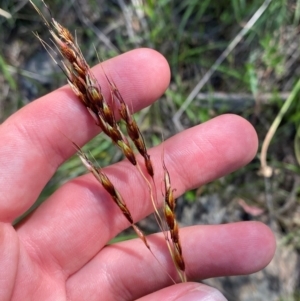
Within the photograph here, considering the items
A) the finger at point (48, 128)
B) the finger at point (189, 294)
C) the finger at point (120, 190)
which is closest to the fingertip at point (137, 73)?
the finger at point (48, 128)

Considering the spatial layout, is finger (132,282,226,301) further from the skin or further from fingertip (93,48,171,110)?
fingertip (93,48,171,110)

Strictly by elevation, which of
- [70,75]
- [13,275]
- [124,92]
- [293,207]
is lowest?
[293,207]

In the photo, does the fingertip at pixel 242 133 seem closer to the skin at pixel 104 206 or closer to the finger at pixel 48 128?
the skin at pixel 104 206

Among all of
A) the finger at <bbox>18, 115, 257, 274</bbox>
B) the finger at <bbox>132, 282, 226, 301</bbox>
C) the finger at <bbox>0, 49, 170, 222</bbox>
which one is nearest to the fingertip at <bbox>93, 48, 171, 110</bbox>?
the finger at <bbox>0, 49, 170, 222</bbox>

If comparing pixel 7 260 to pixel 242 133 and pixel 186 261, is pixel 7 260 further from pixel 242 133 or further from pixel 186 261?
pixel 242 133

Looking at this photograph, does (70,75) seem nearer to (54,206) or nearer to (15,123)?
(15,123)

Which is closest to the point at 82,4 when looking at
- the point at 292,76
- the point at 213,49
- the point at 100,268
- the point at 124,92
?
the point at 213,49
